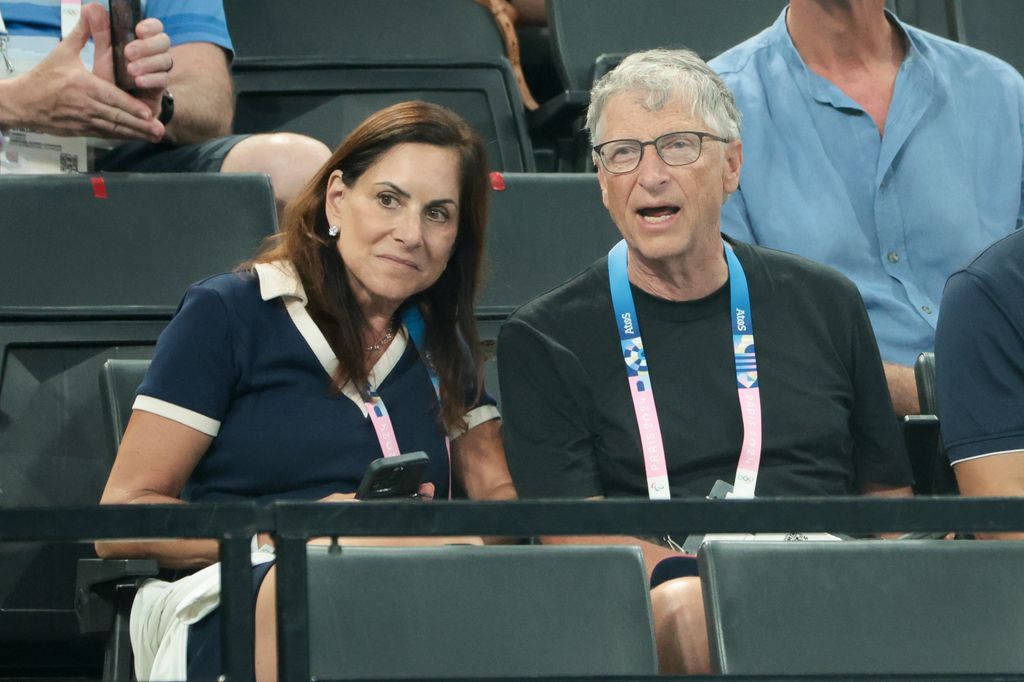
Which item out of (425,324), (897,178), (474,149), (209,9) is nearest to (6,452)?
(425,324)

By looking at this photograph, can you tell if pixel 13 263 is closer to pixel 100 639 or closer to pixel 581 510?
pixel 100 639

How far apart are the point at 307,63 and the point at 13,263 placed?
1006 millimetres

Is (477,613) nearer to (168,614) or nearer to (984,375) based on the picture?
(168,614)

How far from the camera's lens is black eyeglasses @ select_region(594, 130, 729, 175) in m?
1.99

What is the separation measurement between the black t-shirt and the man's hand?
924 mm

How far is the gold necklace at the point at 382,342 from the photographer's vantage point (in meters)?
2.02

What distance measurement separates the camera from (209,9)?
2.91 meters

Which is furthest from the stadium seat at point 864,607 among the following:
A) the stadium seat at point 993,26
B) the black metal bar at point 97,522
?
the stadium seat at point 993,26

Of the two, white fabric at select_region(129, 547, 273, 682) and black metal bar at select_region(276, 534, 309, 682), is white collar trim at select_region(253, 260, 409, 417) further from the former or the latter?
black metal bar at select_region(276, 534, 309, 682)

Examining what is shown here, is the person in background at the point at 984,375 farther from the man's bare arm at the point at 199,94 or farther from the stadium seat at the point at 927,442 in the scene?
the man's bare arm at the point at 199,94

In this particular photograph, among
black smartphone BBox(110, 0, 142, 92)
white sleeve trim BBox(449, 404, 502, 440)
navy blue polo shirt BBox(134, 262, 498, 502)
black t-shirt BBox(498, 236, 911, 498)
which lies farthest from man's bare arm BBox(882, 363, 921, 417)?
black smartphone BBox(110, 0, 142, 92)

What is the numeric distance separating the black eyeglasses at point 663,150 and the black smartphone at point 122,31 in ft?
3.06

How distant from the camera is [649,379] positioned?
1.90 meters

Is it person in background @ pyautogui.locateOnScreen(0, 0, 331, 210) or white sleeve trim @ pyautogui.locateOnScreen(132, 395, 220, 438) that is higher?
person in background @ pyautogui.locateOnScreen(0, 0, 331, 210)
